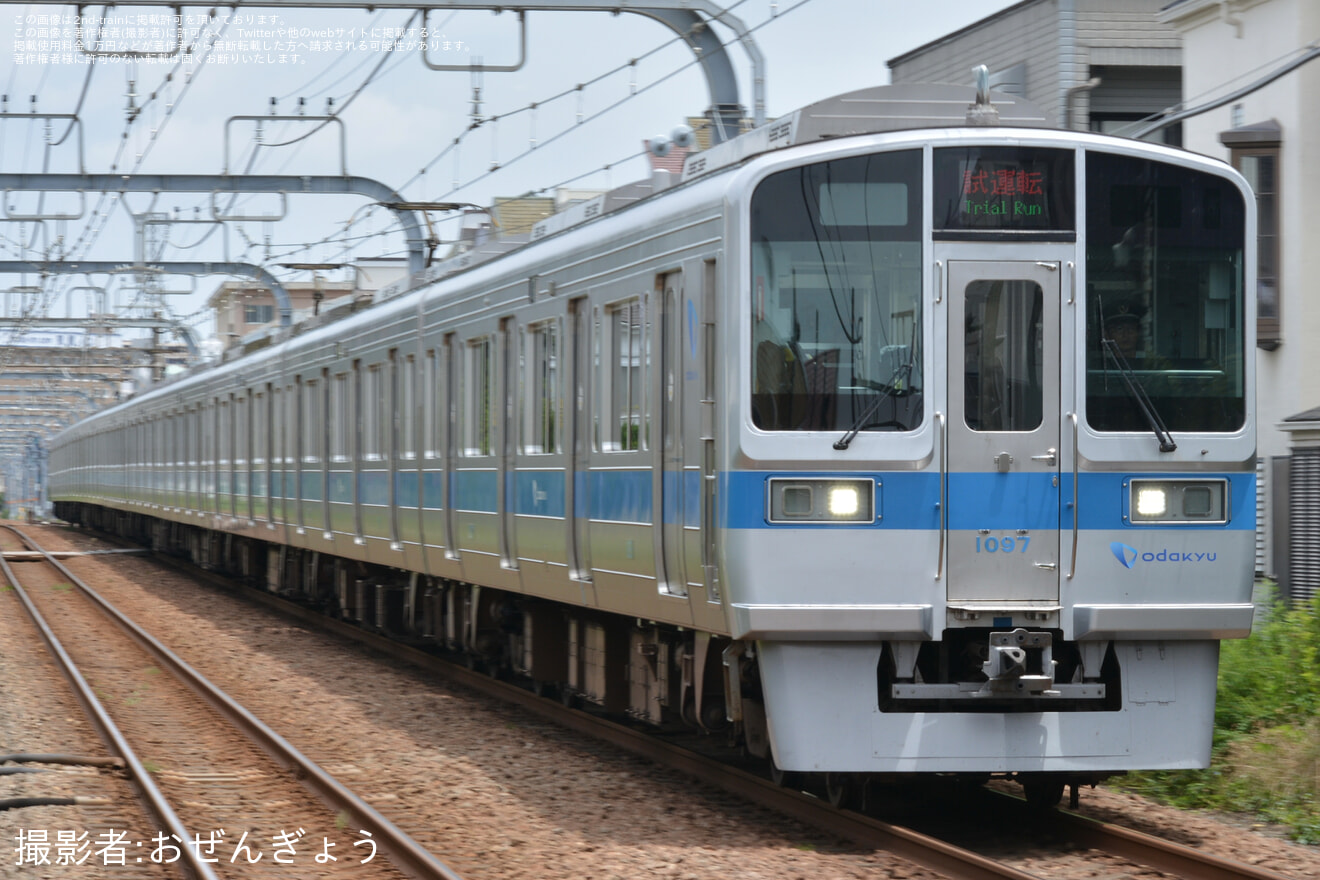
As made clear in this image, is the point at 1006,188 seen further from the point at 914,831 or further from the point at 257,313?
the point at 257,313

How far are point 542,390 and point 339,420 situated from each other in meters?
6.82

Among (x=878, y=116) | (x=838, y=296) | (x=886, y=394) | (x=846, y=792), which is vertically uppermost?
(x=878, y=116)

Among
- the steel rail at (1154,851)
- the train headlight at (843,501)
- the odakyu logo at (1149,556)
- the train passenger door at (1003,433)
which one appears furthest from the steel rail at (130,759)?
the odakyu logo at (1149,556)

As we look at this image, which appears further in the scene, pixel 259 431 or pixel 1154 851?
pixel 259 431

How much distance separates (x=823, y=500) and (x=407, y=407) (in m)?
7.59

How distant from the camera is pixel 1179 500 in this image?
738 cm

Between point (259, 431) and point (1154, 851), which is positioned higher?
point (259, 431)

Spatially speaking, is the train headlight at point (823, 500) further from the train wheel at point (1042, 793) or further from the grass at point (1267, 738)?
the grass at point (1267, 738)

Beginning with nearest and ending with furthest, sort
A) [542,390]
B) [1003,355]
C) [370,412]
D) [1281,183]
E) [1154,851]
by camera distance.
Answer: [1154,851]
[1003,355]
[542,390]
[1281,183]
[370,412]

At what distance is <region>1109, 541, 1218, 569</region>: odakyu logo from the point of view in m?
7.28

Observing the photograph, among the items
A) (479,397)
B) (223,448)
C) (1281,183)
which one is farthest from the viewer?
(223,448)

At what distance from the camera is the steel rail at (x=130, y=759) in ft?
23.4

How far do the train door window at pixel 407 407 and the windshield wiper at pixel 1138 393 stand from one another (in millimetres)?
7573

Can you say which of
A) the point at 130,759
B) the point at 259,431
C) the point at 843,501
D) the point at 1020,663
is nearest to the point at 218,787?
the point at 130,759
